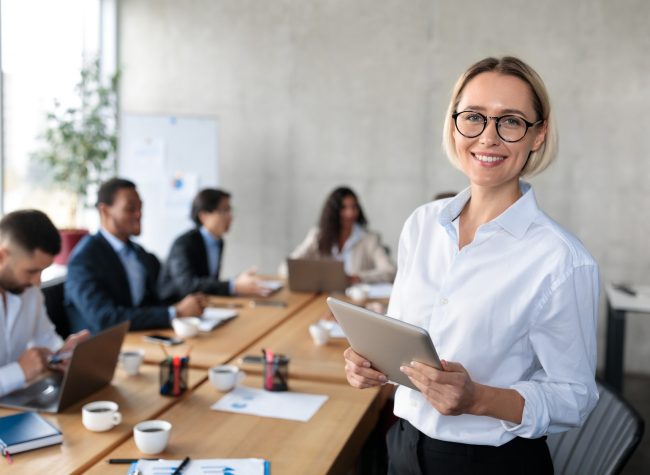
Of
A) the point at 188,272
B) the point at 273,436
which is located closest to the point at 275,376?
the point at 273,436

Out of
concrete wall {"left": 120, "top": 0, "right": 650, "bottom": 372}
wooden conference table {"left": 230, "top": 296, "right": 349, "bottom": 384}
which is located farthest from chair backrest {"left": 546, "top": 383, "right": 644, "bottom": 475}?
concrete wall {"left": 120, "top": 0, "right": 650, "bottom": 372}

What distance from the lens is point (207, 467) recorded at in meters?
1.79

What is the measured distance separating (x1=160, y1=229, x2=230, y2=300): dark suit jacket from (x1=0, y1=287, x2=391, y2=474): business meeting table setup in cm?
100

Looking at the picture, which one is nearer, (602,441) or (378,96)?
(602,441)

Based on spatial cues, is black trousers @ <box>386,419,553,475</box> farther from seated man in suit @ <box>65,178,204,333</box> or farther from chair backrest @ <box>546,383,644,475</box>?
seated man in suit @ <box>65,178,204,333</box>

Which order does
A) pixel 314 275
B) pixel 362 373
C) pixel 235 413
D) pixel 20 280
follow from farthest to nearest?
pixel 314 275, pixel 20 280, pixel 235 413, pixel 362 373

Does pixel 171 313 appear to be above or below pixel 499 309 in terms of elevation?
below

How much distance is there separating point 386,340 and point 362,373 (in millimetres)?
172

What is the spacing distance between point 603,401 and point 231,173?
4.95 metres

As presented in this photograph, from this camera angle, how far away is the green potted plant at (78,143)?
223 inches

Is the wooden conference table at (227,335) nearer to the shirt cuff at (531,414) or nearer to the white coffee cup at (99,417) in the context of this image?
the white coffee cup at (99,417)

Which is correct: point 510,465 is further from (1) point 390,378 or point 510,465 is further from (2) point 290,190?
(2) point 290,190

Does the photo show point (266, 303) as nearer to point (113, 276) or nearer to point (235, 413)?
point (113, 276)

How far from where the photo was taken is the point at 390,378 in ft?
5.18
